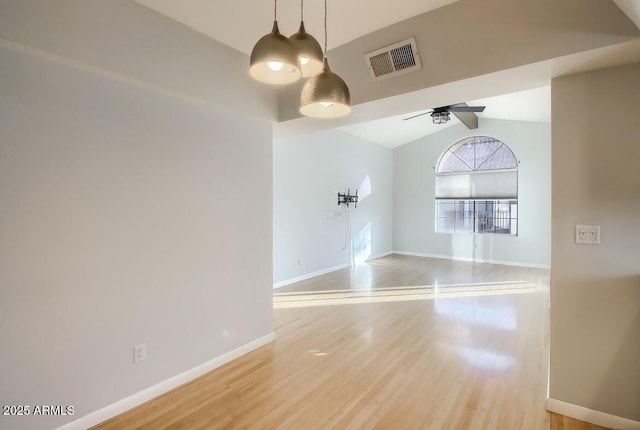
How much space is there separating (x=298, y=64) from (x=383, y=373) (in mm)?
2377

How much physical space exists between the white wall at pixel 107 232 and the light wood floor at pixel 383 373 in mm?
397

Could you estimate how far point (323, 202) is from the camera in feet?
20.6

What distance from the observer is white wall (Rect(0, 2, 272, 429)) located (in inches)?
A: 66.2

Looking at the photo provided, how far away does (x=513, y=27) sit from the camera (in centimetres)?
189

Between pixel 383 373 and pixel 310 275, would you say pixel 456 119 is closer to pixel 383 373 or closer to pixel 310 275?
pixel 310 275

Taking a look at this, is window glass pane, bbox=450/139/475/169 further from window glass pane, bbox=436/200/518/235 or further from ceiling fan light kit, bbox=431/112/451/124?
ceiling fan light kit, bbox=431/112/451/124

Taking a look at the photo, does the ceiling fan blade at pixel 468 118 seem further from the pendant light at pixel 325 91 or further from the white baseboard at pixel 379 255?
the pendant light at pixel 325 91

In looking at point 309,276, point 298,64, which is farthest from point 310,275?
point 298,64

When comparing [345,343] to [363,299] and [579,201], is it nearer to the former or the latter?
[363,299]

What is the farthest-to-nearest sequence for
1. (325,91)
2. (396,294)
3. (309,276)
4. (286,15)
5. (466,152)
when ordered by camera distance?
(466,152) → (309,276) → (396,294) → (286,15) → (325,91)

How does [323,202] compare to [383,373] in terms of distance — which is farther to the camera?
[323,202]

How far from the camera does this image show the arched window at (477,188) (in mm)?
7211

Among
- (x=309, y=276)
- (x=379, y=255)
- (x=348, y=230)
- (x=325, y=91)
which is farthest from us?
(x=379, y=255)

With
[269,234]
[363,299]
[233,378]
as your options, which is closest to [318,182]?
[363,299]
